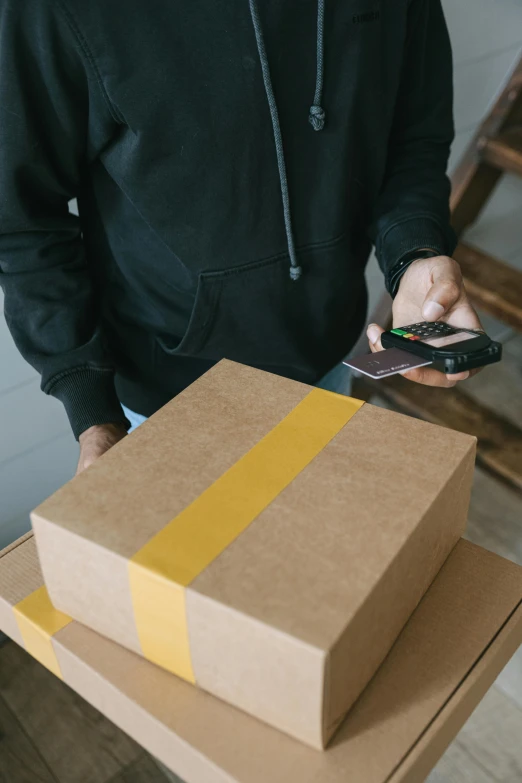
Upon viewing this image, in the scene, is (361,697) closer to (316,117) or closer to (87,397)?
(87,397)

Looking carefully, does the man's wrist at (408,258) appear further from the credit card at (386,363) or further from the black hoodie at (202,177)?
the credit card at (386,363)

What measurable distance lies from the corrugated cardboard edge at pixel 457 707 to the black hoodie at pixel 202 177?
1.29ft

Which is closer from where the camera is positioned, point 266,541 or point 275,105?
point 266,541

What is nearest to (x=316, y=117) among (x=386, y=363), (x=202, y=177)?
(x=202, y=177)

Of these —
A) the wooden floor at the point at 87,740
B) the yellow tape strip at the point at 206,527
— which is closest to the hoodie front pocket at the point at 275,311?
the yellow tape strip at the point at 206,527

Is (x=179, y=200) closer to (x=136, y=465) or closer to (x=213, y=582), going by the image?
(x=136, y=465)

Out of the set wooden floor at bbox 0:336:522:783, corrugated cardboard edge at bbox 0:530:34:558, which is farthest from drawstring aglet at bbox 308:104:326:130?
wooden floor at bbox 0:336:522:783

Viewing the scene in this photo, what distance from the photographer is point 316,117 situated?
0.67 meters

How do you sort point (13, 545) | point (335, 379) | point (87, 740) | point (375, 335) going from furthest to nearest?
1. point (87, 740)
2. point (335, 379)
3. point (375, 335)
4. point (13, 545)

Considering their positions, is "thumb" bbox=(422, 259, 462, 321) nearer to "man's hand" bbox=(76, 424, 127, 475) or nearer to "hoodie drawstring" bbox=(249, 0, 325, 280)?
"hoodie drawstring" bbox=(249, 0, 325, 280)

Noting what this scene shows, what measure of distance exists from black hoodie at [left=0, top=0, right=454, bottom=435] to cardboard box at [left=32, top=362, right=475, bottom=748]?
20cm

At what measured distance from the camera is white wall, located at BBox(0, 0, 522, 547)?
3.56ft

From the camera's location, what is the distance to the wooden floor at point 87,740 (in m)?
1.05

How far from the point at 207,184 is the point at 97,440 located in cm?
27
